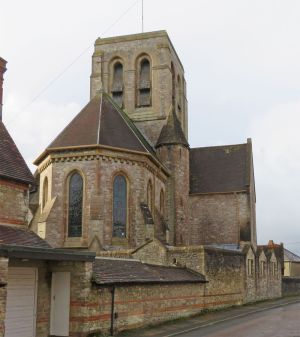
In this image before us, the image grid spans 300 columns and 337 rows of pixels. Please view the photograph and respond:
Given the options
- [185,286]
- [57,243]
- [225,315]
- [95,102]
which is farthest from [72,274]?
[95,102]

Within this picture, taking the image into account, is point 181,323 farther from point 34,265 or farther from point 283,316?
point 34,265

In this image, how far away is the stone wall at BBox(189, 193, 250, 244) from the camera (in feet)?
127

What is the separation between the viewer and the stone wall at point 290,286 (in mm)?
41025

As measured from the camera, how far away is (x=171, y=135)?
37.0m

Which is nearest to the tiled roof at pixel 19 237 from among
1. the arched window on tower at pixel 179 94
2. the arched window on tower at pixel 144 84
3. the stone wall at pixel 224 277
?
the stone wall at pixel 224 277

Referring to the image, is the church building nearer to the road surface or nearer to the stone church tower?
the stone church tower

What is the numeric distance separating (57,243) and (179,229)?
404 inches

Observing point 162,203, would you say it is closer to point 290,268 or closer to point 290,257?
point 290,268

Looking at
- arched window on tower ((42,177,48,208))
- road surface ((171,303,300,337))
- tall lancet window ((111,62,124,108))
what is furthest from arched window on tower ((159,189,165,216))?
road surface ((171,303,300,337))

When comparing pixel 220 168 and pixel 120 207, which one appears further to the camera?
pixel 220 168

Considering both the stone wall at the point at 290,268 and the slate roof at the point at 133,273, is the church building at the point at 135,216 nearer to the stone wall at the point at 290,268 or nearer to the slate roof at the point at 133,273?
the slate roof at the point at 133,273

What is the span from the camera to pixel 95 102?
34094 mm

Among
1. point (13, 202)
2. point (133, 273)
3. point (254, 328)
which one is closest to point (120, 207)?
point (133, 273)

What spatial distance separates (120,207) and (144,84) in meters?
15.2
